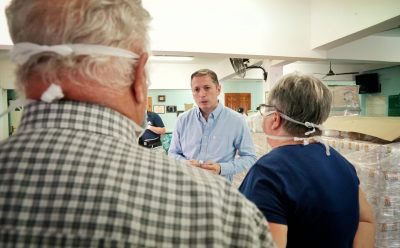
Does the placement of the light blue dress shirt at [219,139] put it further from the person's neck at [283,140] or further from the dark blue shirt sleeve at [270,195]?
the dark blue shirt sleeve at [270,195]

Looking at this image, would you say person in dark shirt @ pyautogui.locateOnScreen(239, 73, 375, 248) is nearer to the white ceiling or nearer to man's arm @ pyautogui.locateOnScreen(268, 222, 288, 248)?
man's arm @ pyautogui.locateOnScreen(268, 222, 288, 248)

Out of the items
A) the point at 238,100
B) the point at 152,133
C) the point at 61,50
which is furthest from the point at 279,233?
the point at 238,100

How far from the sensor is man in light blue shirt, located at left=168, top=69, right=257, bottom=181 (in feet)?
6.97

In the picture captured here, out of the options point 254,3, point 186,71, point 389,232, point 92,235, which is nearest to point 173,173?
point 92,235

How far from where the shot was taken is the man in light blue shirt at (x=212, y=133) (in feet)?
6.97

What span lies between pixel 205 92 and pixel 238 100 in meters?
8.18

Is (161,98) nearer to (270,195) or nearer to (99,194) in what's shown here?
(270,195)

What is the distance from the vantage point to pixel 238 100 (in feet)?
33.5

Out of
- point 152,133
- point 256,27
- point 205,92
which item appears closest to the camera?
point 205,92

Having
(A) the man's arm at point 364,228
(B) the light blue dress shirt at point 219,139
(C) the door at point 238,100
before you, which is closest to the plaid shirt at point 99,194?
(A) the man's arm at point 364,228

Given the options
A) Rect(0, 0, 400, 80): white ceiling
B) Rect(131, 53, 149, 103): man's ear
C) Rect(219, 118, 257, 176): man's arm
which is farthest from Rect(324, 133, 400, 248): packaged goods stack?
Rect(131, 53, 149, 103): man's ear

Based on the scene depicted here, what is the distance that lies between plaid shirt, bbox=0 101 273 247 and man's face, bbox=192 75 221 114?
1.65 metres

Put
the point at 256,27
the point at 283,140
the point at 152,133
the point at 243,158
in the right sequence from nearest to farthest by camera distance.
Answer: the point at 283,140, the point at 243,158, the point at 256,27, the point at 152,133

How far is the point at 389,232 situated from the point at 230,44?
225cm
